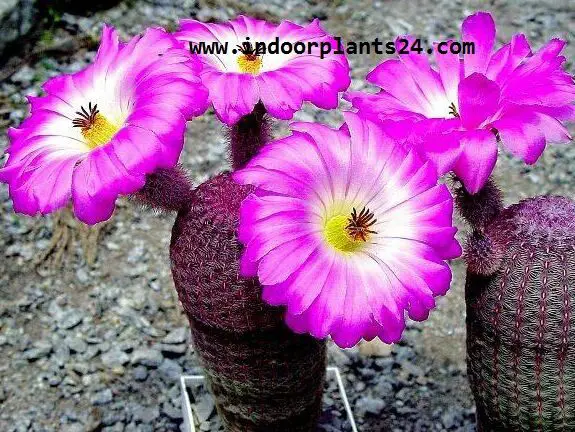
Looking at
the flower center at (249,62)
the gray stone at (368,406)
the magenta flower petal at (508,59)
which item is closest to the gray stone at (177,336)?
the gray stone at (368,406)

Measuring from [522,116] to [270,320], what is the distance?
40cm

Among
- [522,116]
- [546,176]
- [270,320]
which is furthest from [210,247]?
[546,176]

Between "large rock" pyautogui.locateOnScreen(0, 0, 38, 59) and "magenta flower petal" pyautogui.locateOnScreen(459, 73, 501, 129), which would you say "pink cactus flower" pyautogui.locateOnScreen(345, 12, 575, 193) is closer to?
"magenta flower petal" pyautogui.locateOnScreen(459, 73, 501, 129)

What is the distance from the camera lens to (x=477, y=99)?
897 millimetres

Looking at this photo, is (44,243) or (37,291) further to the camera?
(44,243)

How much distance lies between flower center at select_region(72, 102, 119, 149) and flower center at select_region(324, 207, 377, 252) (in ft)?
0.89

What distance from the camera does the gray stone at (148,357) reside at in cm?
176

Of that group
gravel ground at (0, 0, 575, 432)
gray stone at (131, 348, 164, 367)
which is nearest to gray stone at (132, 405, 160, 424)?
gravel ground at (0, 0, 575, 432)

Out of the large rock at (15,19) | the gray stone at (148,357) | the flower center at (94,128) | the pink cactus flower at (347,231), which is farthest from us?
the large rock at (15,19)

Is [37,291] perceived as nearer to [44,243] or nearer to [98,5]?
[44,243]

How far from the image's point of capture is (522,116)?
897 mm

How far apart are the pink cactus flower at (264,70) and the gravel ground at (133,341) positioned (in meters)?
0.68

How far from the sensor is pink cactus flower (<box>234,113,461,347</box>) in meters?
0.81

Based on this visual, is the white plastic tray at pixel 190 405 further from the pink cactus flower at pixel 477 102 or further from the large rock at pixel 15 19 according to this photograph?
the large rock at pixel 15 19
